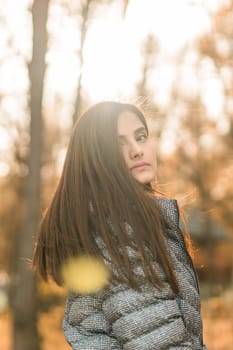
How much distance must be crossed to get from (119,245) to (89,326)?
1.05ft

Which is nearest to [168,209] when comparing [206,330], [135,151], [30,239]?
[135,151]

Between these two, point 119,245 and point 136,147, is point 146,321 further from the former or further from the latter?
point 136,147

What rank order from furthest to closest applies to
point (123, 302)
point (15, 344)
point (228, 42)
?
point (228, 42)
point (15, 344)
point (123, 302)

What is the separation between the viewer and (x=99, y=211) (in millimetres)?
2600

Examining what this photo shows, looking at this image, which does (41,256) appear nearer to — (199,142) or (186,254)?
(186,254)

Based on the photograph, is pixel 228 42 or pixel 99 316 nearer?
pixel 99 316

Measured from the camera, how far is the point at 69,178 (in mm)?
2789

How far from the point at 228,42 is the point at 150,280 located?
1270cm

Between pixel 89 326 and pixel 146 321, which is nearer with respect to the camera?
pixel 146 321

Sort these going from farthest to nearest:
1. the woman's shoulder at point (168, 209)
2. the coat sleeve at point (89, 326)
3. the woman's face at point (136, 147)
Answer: the woman's face at point (136, 147)
the woman's shoulder at point (168, 209)
the coat sleeve at point (89, 326)

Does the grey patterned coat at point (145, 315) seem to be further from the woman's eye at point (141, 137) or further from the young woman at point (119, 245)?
the woman's eye at point (141, 137)

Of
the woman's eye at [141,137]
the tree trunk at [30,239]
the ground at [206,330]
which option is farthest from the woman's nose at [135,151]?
the ground at [206,330]

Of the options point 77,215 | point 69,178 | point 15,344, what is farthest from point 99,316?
point 15,344

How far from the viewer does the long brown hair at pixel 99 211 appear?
2.53 m
